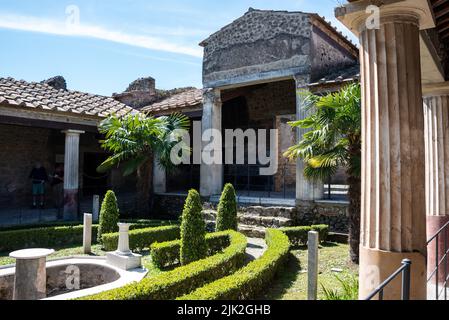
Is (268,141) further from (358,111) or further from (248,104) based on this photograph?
(358,111)

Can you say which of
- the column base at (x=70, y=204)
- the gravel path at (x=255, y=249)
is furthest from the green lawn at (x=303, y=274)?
the column base at (x=70, y=204)

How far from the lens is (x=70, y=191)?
11.6 m

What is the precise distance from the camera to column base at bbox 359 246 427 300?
2904mm

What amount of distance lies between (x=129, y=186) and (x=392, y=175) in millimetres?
15631

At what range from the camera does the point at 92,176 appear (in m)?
16.4

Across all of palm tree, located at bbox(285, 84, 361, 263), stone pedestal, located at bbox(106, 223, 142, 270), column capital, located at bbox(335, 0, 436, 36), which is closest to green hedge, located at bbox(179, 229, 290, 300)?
palm tree, located at bbox(285, 84, 361, 263)

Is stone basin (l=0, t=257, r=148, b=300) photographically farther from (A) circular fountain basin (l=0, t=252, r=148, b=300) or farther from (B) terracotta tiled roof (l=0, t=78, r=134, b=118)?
(B) terracotta tiled roof (l=0, t=78, r=134, b=118)

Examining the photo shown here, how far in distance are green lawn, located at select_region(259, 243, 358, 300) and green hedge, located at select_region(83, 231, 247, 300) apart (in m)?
0.83

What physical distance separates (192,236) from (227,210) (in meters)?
2.26

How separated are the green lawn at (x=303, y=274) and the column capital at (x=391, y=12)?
3639 mm

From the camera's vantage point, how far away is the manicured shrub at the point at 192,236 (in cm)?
682

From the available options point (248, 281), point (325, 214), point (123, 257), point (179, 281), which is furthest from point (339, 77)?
point (179, 281)

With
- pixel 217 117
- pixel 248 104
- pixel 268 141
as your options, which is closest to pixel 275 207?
pixel 217 117

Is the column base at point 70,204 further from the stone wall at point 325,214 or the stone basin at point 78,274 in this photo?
the stone wall at point 325,214
